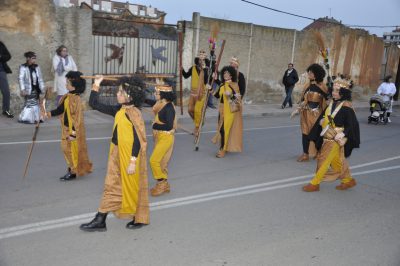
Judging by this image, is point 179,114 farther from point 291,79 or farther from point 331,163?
point 331,163

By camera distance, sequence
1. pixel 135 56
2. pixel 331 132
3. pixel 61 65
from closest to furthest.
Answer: pixel 331 132
pixel 61 65
pixel 135 56

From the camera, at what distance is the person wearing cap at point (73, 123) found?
266 inches

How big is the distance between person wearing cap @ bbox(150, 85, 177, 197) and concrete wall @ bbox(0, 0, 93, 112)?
279 inches

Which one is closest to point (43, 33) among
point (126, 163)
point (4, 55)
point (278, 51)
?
point (4, 55)

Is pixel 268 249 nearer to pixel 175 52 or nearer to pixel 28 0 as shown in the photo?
pixel 28 0

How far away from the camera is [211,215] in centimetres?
587

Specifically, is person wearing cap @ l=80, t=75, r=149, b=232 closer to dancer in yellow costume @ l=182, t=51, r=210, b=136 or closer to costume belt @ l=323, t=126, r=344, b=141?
costume belt @ l=323, t=126, r=344, b=141

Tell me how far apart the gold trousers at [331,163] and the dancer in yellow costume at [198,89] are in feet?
11.4

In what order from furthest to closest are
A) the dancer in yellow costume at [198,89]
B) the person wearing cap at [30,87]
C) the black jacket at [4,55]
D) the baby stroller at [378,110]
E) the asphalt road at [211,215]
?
1. the baby stroller at [378,110]
2. the black jacket at [4,55]
3. the person wearing cap at [30,87]
4. the dancer in yellow costume at [198,89]
5. the asphalt road at [211,215]

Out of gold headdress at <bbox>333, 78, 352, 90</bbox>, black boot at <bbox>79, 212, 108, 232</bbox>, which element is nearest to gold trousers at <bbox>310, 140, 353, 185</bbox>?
gold headdress at <bbox>333, 78, 352, 90</bbox>

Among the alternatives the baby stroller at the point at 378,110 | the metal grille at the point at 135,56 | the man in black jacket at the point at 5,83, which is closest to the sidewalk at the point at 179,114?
the man in black jacket at the point at 5,83

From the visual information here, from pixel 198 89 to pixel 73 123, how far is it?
414cm

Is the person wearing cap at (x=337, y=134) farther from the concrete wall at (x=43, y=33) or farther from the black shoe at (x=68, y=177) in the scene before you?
the concrete wall at (x=43, y=33)

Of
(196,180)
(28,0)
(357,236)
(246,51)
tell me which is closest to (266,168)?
(196,180)
